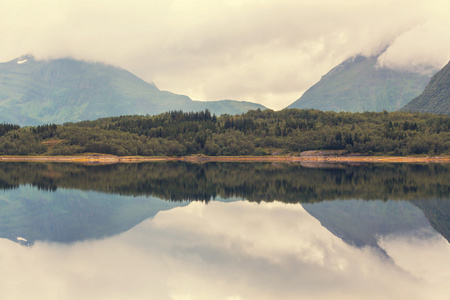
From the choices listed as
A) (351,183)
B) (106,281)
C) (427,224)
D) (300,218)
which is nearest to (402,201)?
(427,224)

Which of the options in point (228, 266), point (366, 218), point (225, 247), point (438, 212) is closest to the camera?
point (228, 266)

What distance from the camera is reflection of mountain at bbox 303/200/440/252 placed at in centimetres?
A: 3900

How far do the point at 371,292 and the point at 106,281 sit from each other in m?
Answer: 15.1

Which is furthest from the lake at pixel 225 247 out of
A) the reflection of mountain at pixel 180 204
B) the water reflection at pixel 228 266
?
the reflection of mountain at pixel 180 204

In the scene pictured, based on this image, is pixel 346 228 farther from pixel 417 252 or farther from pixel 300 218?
pixel 417 252

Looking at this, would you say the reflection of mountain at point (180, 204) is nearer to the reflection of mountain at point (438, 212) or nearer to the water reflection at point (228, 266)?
the reflection of mountain at point (438, 212)

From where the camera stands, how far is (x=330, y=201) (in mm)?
61531

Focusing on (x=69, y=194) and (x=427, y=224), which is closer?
(x=427, y=224)

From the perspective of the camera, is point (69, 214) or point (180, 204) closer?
point (69, 214)

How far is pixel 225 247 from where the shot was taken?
32781 mm

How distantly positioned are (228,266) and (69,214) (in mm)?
29455

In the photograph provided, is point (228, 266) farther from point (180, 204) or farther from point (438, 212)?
point (438, 212)

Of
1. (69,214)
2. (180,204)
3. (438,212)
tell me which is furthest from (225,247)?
(438,212)

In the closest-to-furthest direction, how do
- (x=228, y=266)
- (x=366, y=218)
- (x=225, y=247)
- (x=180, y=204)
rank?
(x=228, y=266) → (x=225, y=247) → (x=366, y=218) → (x=180, y=204)
